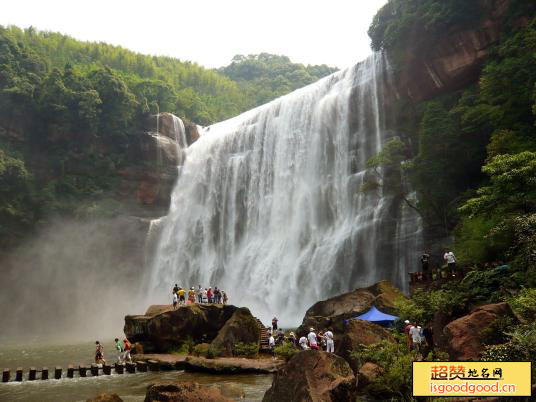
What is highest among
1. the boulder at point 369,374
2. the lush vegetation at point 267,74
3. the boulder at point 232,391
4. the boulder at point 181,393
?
the lush vegetation at point 267,74

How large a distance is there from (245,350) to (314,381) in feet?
36.3

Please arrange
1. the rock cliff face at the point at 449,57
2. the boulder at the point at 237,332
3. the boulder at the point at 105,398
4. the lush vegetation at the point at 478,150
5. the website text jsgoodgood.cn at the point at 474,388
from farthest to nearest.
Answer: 1. the rock cliff face at the point at 449,57
2. the boulder at the point at 237,332
3. the lush vegetation at the point at 478,150
4. the boulder at the point at 105,398
5. the website text jsgoodgood.cn at the point at 474,388

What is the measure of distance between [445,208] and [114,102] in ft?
123

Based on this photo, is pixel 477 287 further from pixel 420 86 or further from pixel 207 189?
pixel 207 189

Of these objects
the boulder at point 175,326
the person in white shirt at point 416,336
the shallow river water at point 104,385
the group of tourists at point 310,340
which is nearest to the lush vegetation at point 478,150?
the person in white shirt at point 416,336

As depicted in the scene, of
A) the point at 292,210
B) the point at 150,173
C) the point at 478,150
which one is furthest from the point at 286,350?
the point at 150,173

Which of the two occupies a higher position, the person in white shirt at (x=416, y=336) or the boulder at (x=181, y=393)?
the person in white shirt at (x=416, y=336)

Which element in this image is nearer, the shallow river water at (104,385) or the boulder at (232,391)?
the boulder at (232,391)

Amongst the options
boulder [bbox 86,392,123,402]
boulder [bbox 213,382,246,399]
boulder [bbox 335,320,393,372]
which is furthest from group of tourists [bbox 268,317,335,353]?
boulder [bbox 86,392,123,402]

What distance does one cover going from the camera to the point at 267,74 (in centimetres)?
10456

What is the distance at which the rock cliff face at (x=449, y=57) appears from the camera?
3130cm

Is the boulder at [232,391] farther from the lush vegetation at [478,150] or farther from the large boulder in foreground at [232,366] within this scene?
the lush vegetation at [478,150]

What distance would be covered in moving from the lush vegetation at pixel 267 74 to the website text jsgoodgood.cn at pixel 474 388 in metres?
77.0

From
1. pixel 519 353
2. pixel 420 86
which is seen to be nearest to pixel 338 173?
pixel 420 86
